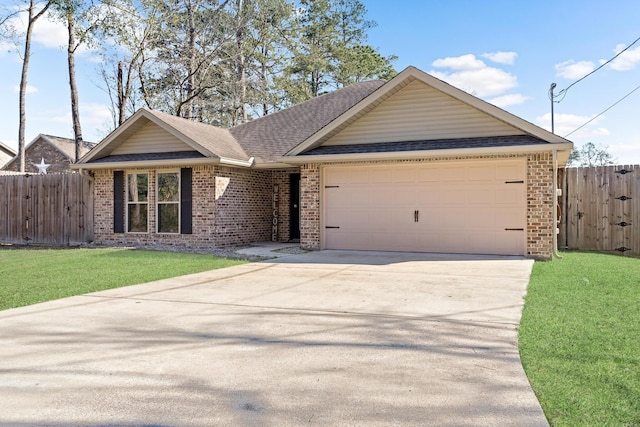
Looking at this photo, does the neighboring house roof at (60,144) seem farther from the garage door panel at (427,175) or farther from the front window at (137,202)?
the garage door panel at (427,175)

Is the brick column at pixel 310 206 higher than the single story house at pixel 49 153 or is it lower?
lower

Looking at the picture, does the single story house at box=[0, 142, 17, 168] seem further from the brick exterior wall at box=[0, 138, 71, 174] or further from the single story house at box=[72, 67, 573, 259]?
the single story house at box=[72, 67, 573, 259]

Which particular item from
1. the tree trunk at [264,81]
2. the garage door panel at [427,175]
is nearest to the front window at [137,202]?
the garage door panel at [427,175]

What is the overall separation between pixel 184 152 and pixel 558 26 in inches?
573

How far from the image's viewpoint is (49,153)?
38281mm

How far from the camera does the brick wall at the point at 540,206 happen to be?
36.1 ft

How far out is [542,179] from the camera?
11047 mm

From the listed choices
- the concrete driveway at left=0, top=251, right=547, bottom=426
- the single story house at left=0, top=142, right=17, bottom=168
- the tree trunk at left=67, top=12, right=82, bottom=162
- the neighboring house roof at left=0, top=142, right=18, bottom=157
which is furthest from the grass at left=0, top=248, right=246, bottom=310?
the neighboring house roof at left=0, top=142, right=18, bottom=157

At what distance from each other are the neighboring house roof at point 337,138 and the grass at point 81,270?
10.7 feet

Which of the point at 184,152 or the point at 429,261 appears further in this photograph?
the point at 184,152

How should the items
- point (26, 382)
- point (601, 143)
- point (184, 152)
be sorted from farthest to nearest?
point (601, 143)
point (184, 152)
point (26, 382)

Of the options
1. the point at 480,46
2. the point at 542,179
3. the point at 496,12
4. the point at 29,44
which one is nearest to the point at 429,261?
the point at 542,179

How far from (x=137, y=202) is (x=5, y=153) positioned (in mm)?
34500

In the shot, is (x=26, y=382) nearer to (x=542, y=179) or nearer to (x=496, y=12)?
(x=542, y=179)
